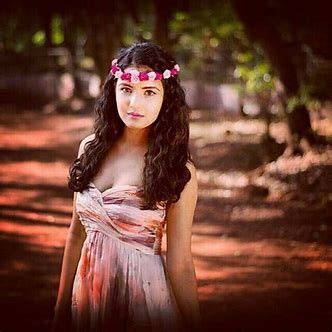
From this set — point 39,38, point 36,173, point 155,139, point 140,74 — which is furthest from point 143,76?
point 36,173

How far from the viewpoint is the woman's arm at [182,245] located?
39.6 inches

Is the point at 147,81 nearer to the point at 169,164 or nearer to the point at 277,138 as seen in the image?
the point at 169,164

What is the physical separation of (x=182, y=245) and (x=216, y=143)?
31.9 inches

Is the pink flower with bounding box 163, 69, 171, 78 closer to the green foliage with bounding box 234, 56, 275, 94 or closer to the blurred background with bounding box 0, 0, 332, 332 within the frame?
the blurred background with bounding box 0, 0, 332, 332

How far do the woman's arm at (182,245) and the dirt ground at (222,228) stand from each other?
56cm

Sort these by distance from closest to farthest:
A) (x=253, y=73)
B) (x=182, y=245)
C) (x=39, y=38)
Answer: (x=182, y=245)
(x=39, y=38)
(x=253, y=73)

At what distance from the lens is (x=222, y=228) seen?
177 cm

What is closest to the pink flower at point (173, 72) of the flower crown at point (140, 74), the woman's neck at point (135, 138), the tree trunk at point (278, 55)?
the flower crown at point (140, 74)

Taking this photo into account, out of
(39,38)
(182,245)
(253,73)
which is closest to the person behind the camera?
(182,245)

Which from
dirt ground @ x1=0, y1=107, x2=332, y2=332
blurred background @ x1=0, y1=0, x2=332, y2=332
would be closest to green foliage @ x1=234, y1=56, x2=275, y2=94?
blurred background @ x1=0, y1=0, x2=332, y2=332

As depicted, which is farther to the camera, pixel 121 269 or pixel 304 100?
pixel 304 100

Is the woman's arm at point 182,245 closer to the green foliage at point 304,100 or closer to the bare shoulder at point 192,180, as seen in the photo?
the bare shoulder at point 192,180

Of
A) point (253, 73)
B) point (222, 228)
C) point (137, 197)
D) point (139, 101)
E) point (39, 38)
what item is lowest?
point (222, 228)

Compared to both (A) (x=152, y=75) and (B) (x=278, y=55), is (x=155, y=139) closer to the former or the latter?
(A) (x=152, y=75)
